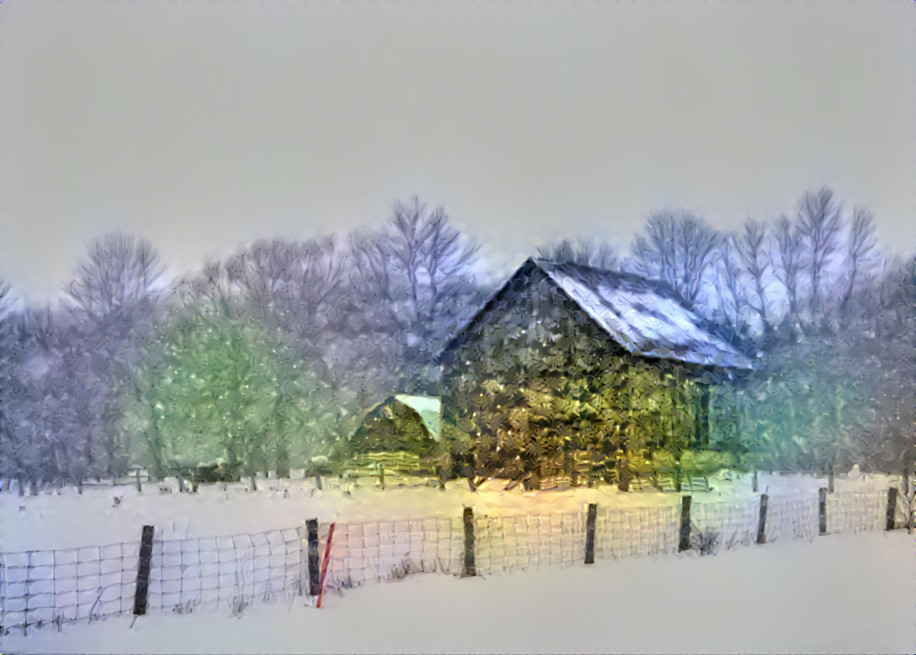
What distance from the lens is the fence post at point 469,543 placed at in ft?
11.7

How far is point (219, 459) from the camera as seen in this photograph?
4246 millimetres

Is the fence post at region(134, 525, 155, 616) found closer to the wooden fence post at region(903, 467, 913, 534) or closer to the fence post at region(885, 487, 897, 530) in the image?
the fence post at region(885, 487, 897, 530)

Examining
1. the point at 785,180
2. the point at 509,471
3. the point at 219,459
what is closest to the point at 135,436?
the point at 219,459

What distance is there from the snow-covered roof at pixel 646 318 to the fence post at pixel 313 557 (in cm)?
182

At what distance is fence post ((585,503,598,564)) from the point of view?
3684 mm

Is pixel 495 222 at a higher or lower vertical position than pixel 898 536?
higher

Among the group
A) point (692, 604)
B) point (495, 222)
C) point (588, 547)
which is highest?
point (495, 222)

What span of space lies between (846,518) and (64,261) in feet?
15.0

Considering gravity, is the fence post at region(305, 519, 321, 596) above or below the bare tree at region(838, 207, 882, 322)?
below

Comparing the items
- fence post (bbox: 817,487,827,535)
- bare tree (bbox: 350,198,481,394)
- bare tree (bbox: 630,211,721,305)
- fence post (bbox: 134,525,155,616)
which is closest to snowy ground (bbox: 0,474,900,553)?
fence post (bbox: 817,487,827,535)

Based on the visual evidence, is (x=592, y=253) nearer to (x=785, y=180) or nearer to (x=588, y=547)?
(x=785, y=180)

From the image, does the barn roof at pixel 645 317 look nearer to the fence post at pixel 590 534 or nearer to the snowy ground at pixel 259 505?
the snowy ground at pixel 259 505

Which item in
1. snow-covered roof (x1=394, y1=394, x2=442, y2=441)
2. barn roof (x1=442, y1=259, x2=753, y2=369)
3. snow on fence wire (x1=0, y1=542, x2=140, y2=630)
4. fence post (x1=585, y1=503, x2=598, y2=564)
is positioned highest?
barn roof (x1=442, y1=259, x2=753, y2=369)

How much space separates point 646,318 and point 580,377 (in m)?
0.50
